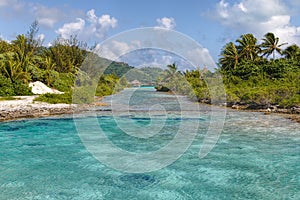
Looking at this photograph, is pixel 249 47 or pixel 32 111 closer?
pixel 32 111

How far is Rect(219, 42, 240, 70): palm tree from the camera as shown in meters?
43.8

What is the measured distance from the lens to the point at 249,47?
42.7 metres

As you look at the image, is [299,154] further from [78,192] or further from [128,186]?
[78,192]

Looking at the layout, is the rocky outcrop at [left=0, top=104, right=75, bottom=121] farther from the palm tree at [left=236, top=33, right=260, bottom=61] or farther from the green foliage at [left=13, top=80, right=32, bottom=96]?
the palm tree at [left=236, top=33, right=260, bottom=61]

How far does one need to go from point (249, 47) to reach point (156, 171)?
38307 millimetres

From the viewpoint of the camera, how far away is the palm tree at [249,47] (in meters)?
42.8

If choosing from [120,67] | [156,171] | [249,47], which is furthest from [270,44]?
[156,171]

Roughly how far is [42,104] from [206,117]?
13.4m

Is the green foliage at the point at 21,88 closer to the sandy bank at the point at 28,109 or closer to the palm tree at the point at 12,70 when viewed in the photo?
the palm tree at the point at 12,70

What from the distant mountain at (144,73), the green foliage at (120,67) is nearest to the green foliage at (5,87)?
the green foliage at (120,67)

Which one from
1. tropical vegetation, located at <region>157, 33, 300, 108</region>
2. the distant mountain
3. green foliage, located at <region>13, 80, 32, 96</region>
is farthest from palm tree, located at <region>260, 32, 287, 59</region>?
green foliage, located at <region>13, 80, 32, 96</region>

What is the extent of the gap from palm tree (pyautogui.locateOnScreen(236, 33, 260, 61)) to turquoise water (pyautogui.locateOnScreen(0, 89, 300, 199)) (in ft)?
96.6

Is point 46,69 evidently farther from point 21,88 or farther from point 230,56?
point 230,56

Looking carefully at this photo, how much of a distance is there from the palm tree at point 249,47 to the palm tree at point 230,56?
3.11 ft
